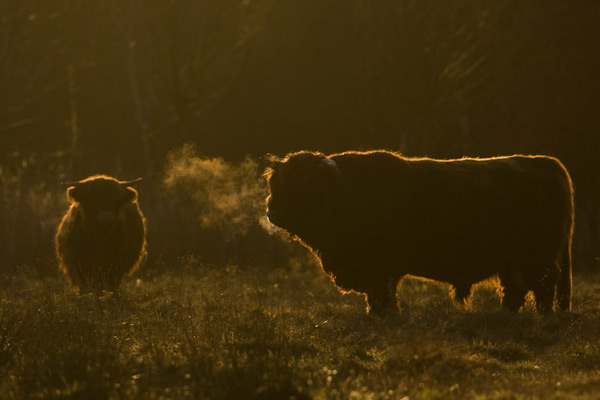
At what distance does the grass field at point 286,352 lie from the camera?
5070 millimetres

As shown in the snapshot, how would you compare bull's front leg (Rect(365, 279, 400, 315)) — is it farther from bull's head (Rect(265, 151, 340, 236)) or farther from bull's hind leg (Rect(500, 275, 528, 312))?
bull's hind leg (Rect(500, 275, 528, 312))

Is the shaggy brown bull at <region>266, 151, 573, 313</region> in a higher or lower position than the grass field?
higher

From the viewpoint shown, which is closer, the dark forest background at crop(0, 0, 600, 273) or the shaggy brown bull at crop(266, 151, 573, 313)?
the shaggy brown bull at crop(266, 151, 573, 313)

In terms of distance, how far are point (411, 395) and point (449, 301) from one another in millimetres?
4031

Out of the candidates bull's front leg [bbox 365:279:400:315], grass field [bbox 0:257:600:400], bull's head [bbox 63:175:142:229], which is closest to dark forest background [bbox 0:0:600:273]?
bull's head [bbox 63:175:142:229]

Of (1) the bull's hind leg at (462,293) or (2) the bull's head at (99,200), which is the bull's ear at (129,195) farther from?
(1) the bull's hind leg at (462,293)

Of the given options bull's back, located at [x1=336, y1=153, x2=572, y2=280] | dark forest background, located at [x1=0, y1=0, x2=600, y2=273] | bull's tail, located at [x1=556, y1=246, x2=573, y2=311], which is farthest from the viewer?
dark forest background, located at [x1=0, y1=0, x2=600, y2=273]

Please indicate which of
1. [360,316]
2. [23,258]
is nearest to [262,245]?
[23,258]

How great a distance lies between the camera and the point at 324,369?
522 centimetres

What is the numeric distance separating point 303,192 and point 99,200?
3.25 m

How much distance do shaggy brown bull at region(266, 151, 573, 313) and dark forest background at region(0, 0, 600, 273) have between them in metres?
6.16

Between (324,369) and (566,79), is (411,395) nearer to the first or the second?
(324,369)

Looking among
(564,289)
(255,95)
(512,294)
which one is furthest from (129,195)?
(255,95)

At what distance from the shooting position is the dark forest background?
51.9ft
